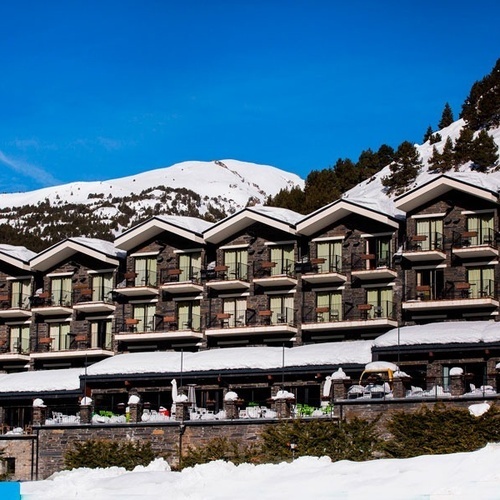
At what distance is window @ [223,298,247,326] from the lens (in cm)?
Result: 6275

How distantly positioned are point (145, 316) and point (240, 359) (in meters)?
10.7

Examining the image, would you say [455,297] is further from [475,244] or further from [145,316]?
[145,316]

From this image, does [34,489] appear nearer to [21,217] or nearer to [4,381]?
[4,381]

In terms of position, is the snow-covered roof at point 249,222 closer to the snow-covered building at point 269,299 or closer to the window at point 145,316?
the snow-covered building at point 269,299

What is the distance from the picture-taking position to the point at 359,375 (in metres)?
52.9

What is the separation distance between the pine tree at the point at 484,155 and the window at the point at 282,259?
39.1 metres

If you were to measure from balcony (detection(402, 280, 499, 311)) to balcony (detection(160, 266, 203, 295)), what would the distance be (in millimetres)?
11853

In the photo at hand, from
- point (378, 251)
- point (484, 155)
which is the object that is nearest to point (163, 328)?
point (378, 251)

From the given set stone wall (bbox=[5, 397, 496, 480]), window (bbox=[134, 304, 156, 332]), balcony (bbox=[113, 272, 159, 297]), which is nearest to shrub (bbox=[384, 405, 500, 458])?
stone wall (bbox=[5, 397, 496, 480])

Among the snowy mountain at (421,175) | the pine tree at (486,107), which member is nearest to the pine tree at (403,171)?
the snowy mountain at (421,175)

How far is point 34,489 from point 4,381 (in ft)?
72.8

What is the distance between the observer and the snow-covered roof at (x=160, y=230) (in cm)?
6431

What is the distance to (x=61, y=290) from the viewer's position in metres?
68.4

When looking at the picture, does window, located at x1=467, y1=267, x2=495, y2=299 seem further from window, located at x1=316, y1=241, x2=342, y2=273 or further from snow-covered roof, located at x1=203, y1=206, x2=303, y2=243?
snow-covered roof, located at x1=203, y1=206, x2=303, y2=243
